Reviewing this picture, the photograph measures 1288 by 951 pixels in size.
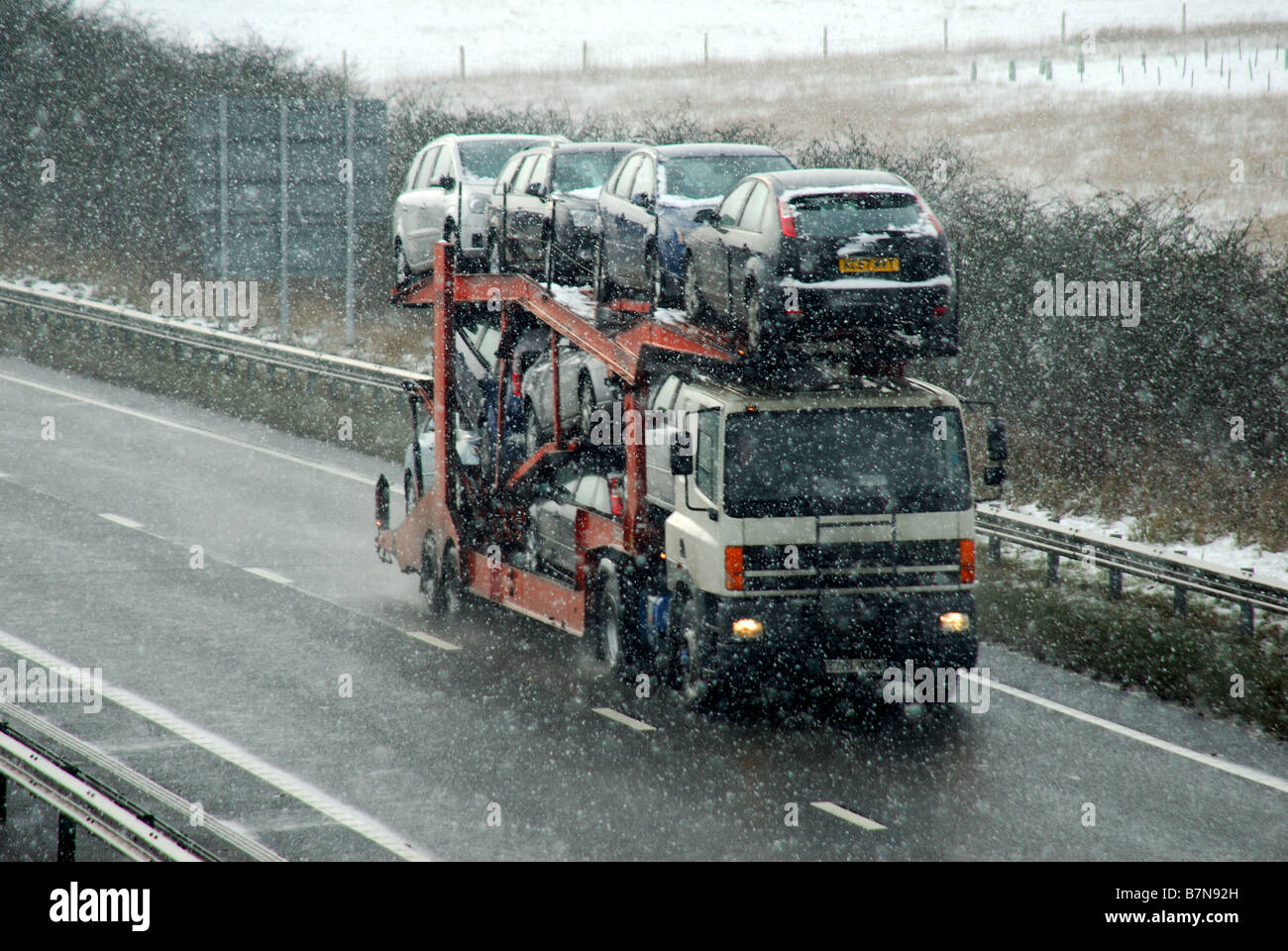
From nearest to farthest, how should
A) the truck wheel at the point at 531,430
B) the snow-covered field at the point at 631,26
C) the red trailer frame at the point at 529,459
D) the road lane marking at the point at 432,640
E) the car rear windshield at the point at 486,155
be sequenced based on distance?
the red trailer frame at the point at 529,459 → the road lane marking at the point at 432,640 → the truck wheel at the point at 531,430 → the car rear windshield at the point at 486,155 → the snow-covered field at the point at 631,26

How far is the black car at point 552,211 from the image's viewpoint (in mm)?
15078

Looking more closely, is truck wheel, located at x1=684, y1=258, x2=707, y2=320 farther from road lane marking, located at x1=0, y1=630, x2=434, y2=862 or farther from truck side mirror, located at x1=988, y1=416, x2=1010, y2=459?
road lane marking, located at x1=0, y1=630, x2=434, y2=862

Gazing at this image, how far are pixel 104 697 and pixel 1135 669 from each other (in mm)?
7627

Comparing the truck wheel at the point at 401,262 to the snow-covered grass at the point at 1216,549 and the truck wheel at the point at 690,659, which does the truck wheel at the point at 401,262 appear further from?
the truck wheel at the point at 690,659

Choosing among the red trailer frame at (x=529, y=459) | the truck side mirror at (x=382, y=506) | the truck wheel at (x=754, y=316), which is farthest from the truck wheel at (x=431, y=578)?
the truck wheel at (x=754, y=316)

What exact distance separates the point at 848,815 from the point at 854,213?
3.93m

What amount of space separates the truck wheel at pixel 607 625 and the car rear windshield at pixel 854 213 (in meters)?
3.11

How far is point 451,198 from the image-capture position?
18.4 meters

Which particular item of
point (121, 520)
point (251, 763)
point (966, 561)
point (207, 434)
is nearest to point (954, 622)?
point (966, 561)

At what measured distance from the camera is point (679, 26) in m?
95.0

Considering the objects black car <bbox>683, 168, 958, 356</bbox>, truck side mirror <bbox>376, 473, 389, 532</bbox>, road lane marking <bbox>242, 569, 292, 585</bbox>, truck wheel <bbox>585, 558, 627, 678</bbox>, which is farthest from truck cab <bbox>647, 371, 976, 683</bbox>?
truck side mirror <bbox>376, 473, 389, 532</bbox>

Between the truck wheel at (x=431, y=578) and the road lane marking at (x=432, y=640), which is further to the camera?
the truck wheel at (x=431, y=578)

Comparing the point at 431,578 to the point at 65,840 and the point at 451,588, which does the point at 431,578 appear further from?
the point at 65,840

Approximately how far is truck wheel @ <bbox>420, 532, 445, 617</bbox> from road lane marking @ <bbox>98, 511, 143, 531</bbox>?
3.94m
